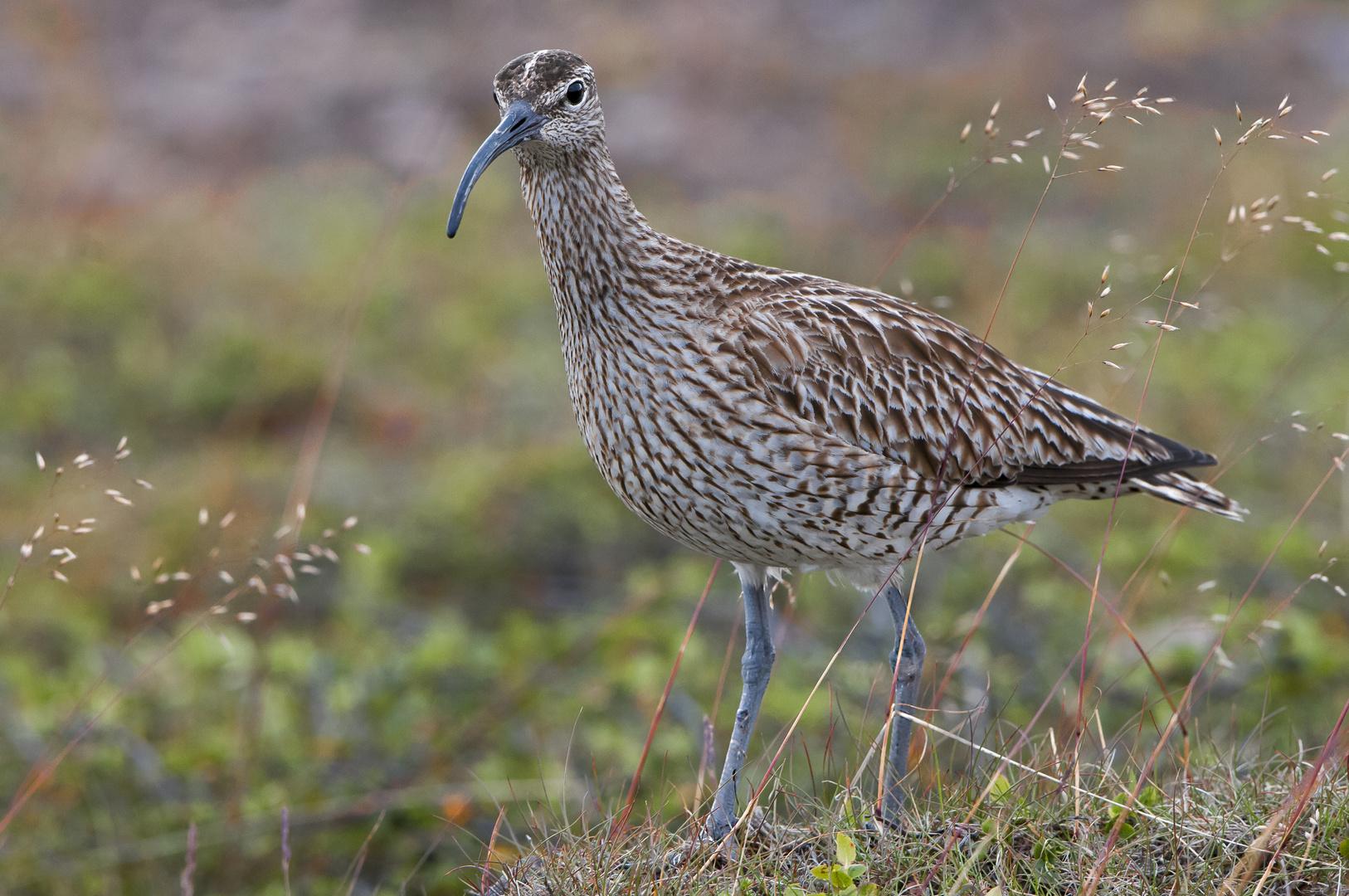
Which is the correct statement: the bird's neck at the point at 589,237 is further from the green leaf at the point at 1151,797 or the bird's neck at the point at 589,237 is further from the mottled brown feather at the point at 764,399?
the green leaf at the point at 1151,797

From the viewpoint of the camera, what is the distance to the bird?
12.2 ft

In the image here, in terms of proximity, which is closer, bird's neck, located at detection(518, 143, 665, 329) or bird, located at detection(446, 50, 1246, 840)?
bird, located at detection(446, 50, 1246, 840)

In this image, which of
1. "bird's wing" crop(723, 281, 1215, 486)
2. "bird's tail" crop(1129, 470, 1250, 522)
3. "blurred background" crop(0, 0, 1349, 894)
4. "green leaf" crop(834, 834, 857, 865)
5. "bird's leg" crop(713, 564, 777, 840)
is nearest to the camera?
"green leaf" crop(834, 834, 857, 865)

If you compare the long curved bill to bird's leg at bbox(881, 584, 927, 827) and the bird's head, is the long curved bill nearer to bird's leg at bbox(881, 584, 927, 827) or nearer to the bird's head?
the bird's head

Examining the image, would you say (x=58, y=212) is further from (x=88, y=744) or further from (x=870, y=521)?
(x=870, y=521)

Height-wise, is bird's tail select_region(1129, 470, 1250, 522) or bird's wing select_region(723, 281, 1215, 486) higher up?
bird's wing select_region(723, 281, 1215, 486)

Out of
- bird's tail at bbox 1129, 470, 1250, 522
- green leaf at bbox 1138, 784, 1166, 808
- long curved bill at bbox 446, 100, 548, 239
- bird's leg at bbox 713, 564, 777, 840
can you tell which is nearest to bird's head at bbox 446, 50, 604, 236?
long curved bill at bbox 446, 100, 548, 239

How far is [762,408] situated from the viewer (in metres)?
3.77

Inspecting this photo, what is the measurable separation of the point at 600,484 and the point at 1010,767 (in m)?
4.73

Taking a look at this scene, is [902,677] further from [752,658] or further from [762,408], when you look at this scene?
[762,408]

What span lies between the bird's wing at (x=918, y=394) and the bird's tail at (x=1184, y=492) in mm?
90

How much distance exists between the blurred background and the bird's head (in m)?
1.03

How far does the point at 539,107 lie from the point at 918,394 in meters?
1.46

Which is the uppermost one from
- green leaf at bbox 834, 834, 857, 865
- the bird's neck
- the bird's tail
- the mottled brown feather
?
the bird's neck
